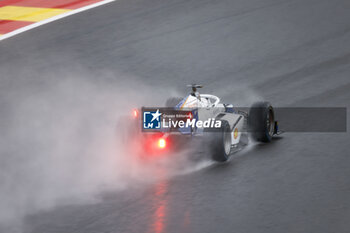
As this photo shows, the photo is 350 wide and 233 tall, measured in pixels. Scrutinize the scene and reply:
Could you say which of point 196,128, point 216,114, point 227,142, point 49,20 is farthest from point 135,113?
point 49,20

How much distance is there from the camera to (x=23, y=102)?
15.2 meters

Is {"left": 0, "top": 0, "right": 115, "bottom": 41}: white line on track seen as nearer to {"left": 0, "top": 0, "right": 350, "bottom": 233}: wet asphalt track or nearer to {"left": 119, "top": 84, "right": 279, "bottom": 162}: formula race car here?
{"left": 0, "top": 0, "right": 350, "bottom": 233}: wet asphalt track

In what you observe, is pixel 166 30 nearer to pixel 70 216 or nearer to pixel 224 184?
pixel 224 184

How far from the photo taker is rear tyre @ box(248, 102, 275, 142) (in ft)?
40.6

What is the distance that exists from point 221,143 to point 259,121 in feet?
5.01

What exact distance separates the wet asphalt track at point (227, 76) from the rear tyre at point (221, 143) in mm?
191

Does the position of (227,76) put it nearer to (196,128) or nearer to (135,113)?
(196,128)

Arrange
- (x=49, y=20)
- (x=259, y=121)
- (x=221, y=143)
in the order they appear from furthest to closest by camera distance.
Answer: (x=49, y=20), (x=259, y=121), (x=221, y=143)

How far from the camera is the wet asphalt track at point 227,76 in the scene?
9188 millimetres

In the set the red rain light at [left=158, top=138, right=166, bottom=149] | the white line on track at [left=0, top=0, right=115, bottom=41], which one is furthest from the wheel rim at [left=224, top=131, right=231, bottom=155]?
the white line on track at [left=0, top=0, right=115, bottom=41]

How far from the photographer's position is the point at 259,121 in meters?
12.4

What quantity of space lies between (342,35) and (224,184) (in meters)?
9.64

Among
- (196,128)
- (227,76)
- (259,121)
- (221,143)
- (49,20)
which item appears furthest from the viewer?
(49,20)

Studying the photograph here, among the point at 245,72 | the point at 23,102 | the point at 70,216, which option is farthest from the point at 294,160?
the point at 23,102
